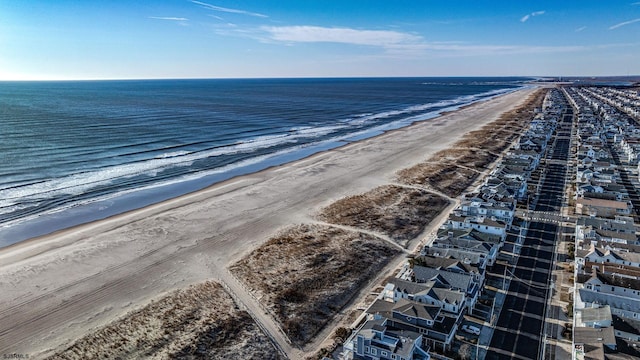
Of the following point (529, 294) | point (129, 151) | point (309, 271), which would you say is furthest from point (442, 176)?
point (129, 151)

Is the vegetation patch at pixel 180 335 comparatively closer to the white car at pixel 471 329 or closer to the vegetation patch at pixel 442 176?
the white car at pixel 471 329

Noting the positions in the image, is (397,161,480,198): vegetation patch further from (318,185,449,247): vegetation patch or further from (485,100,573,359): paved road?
(485,100,573,359): paved road

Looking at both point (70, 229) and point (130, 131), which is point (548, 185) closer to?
point (70, 229)

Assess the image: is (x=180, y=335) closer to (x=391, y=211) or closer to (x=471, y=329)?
(x=471, y=329)

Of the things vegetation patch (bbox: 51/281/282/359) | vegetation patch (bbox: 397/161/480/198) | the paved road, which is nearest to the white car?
the paved road

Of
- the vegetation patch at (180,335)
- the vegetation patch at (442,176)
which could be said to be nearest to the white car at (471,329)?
the vegetation patch at (180,335)
